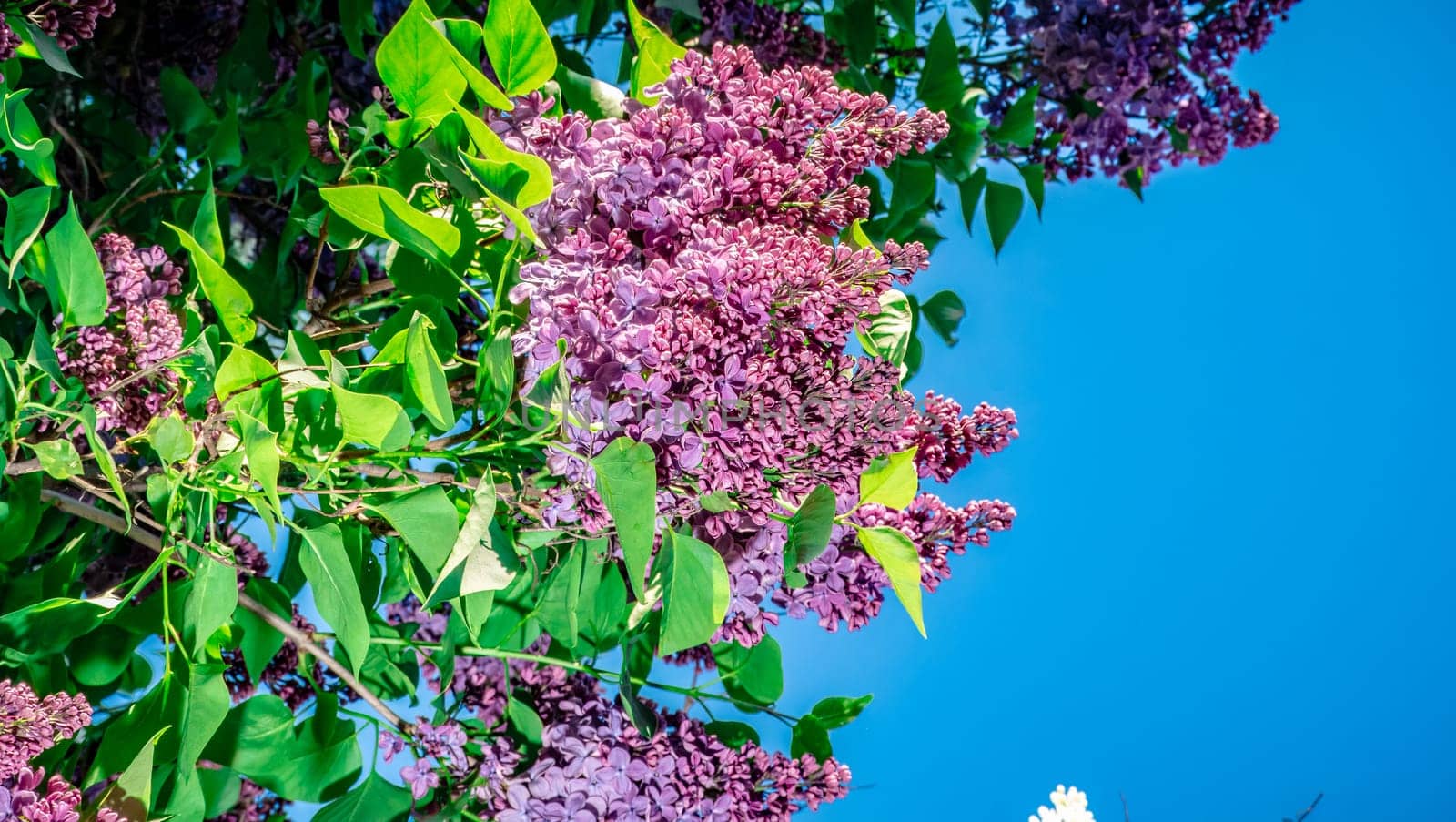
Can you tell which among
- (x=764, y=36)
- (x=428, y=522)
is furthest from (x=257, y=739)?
(x=764, y=36)

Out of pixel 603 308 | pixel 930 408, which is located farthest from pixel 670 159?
pixel 930 408

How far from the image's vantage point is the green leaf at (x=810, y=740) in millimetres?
690

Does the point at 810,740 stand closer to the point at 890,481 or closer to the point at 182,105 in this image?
the point at 890,481

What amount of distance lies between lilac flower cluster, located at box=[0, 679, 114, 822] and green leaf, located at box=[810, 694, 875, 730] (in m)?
0.40

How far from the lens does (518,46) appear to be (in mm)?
493

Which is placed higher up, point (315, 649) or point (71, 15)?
point (71, 15)

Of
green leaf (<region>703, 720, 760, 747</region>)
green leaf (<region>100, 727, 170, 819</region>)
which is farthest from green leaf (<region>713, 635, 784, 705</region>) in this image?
green leaf (<region>100, 727, 170, 819</region>)

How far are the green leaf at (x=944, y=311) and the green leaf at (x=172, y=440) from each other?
0.65m

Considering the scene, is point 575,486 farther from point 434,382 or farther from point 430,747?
point 430,747

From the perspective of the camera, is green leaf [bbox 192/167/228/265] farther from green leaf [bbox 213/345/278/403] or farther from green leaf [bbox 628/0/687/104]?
green leaf [bbox 628/0/687/104]

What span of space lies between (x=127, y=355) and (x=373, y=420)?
211 millimetres

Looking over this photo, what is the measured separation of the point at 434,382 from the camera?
0.45 meters

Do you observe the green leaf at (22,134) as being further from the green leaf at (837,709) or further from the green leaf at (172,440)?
the green leaf at (837,709)

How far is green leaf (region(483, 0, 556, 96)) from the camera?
482mm
